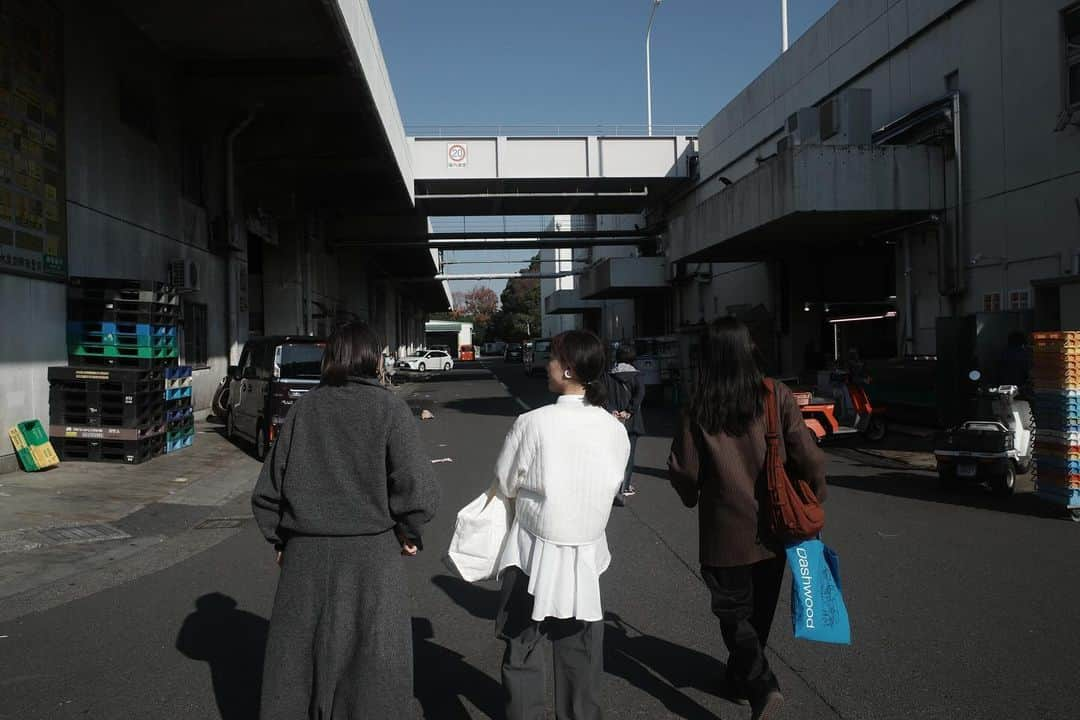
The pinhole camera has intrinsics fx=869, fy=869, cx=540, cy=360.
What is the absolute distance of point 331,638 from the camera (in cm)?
330

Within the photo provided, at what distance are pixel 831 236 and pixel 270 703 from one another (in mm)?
20148

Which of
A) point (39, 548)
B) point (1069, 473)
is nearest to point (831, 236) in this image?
point (1069, 473)

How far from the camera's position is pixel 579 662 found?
11.5 feet

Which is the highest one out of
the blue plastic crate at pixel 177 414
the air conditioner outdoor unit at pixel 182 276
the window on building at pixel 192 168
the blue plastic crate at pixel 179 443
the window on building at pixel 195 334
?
the window on building at pixel 192 168

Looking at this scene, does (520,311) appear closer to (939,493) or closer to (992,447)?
(939,493)

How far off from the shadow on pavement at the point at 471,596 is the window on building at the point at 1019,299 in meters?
12.7

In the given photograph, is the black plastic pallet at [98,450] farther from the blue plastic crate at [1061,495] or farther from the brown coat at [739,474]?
the blue plastic crate at [1061,495]

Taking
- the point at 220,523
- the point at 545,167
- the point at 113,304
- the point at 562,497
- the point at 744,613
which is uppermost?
the point at 545,167

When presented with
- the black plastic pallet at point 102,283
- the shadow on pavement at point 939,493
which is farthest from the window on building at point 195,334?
the shadow on pavement at point 939,493

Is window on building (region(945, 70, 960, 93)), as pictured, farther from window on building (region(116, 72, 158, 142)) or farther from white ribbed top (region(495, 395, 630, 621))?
white ribbed top (region(495, 395, 630, 621))

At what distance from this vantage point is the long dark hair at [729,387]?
3834 millimetres

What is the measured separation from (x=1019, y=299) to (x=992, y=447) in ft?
22.7

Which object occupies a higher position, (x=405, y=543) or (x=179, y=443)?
(x=405, y=543)

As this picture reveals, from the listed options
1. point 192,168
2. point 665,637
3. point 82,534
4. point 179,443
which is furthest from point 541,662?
point 192,168
